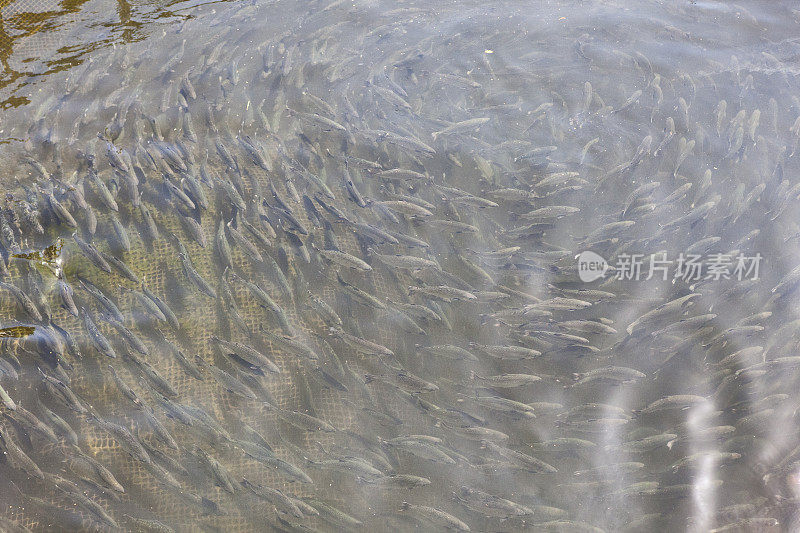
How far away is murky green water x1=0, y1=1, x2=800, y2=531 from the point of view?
127 inches

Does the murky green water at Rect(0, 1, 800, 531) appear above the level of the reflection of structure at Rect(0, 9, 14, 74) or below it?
below

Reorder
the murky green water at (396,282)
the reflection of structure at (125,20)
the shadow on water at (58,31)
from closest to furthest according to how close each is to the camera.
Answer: the murky green water at (396,282) < the shadow on water at (58,31) < the reflection of structure at (125,20)

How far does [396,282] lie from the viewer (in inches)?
161

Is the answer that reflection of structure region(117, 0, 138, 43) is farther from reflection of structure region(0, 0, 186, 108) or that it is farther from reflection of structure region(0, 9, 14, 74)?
reflection of structure region(0, 9, 14, 74)

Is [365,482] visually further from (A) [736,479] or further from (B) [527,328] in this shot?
(A) [736,479]

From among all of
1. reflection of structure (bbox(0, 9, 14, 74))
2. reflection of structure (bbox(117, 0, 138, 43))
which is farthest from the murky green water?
reflection of structure (bbox(117, 0, 138, 43))

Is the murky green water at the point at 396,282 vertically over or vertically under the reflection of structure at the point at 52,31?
under

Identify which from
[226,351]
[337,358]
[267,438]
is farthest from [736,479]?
Result: [226,351]

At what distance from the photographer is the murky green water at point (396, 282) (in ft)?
10.6

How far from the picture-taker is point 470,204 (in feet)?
14.7

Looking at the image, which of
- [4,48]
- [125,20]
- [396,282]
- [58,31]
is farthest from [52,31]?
[396,282]

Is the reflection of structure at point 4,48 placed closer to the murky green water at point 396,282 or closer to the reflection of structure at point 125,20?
the murky green water at point 396,282

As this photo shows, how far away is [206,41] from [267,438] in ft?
15.6

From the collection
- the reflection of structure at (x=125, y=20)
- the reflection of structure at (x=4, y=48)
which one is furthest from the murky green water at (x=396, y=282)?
the reflection of structure at (x=125, y=20)
